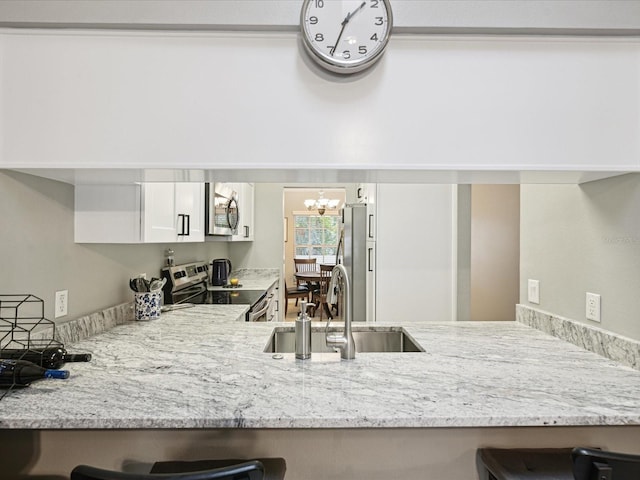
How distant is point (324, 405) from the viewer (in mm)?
1090

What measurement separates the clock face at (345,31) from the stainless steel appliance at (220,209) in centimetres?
199

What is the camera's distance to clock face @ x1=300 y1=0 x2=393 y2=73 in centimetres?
136

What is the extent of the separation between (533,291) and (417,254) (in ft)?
4.93

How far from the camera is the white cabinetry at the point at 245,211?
445 centimetres

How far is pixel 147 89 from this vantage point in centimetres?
139

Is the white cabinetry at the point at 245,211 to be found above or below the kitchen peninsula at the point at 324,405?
above

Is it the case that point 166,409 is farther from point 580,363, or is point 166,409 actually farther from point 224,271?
point 224,271

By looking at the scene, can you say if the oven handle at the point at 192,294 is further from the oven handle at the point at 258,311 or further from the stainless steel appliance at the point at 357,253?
the stainless steel appliance at the point at 357,253

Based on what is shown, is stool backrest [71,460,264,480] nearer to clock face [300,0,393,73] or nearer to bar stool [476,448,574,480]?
bar stool [476,448,574,480]

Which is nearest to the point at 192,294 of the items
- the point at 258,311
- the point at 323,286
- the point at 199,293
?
the point at 199,293

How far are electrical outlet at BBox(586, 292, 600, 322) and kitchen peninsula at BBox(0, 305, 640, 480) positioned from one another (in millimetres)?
151

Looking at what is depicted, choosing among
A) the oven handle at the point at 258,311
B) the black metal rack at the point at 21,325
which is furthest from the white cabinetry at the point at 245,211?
the black metal rack at the point at 21,325

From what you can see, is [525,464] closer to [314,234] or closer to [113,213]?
[113,213]

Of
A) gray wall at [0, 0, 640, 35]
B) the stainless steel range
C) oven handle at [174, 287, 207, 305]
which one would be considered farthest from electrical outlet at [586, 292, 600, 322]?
oven handle at [174, 287, 207, 305]
